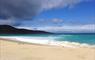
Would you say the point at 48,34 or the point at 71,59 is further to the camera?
the point at 48,34

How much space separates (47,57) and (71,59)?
41 centimetres

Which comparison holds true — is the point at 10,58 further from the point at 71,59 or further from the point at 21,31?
the point at 21,31

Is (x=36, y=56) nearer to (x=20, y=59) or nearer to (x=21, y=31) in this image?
(x=20, y=59)

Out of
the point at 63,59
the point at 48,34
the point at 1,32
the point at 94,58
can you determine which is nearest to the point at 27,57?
A: the point at 63,59

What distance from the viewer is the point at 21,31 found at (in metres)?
17.6

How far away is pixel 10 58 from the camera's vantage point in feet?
13.2

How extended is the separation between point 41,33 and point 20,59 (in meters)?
11.8

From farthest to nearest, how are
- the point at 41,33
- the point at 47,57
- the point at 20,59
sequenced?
the point at 41,33, the point at 47,57, the point at 20,59

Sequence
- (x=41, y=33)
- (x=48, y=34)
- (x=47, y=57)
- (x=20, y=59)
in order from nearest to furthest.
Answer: (x=20, y=59), (x=47, y=57), (x=48, y=34), (x=41, y=33)

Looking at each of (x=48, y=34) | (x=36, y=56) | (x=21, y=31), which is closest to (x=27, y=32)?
(x=21, y=31)

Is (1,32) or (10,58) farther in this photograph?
(1,32)

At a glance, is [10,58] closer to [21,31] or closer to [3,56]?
[3,56]

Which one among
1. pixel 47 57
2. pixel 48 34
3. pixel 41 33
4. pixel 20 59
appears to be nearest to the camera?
pixel 20 59

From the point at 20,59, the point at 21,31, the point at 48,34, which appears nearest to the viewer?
the point at 20,59
